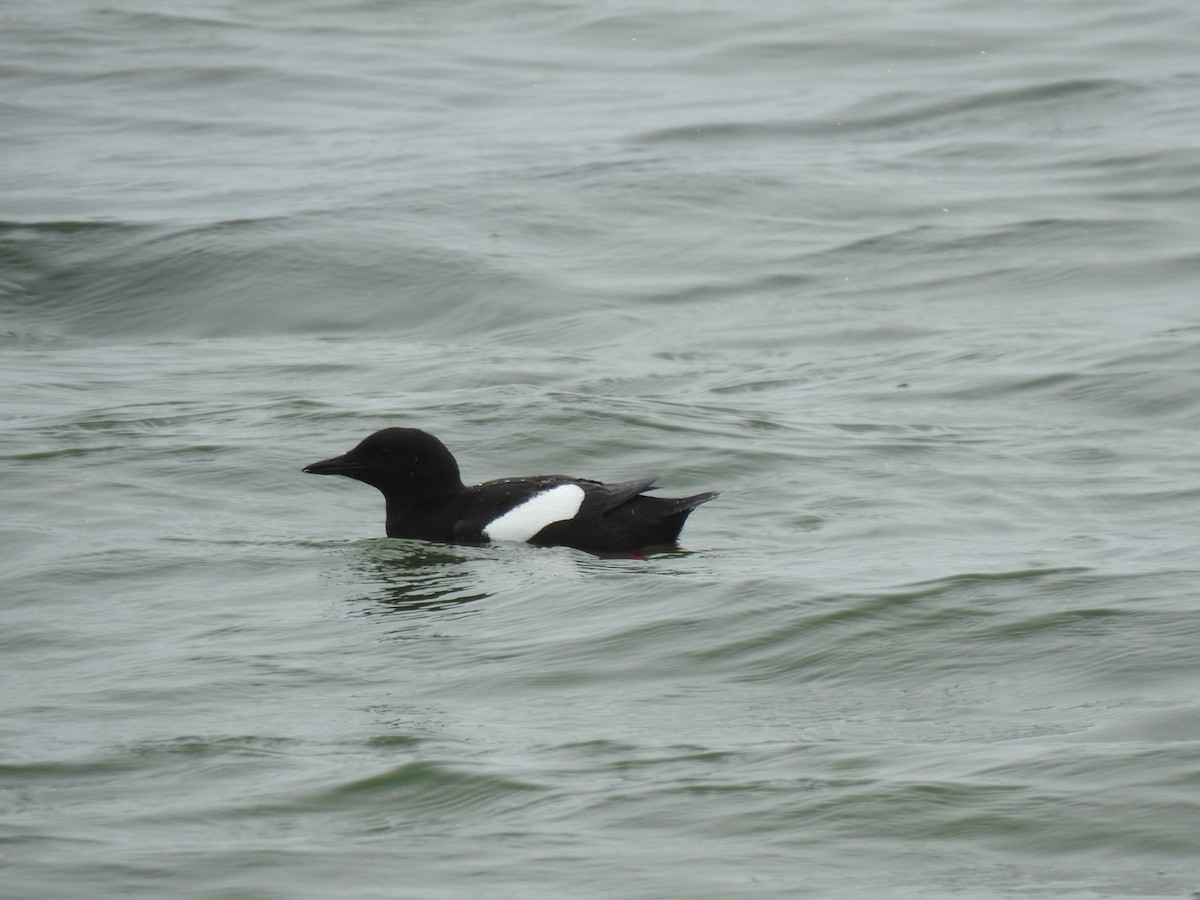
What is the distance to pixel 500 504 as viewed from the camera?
26.6 ft

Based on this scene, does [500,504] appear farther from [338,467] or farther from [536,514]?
[338,467]

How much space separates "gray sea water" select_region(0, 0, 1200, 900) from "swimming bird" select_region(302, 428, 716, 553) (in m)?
0.15

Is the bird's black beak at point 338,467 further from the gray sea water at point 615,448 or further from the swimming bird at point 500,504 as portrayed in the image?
the gray sea water at point 615,448

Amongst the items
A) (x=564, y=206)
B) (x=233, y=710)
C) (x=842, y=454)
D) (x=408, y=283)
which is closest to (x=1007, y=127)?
(x=564, y=206)

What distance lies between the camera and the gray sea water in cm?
480

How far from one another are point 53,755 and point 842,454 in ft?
16.3

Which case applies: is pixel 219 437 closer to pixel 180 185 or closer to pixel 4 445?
pixel 4 445

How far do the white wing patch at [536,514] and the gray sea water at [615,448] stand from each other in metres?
0.12

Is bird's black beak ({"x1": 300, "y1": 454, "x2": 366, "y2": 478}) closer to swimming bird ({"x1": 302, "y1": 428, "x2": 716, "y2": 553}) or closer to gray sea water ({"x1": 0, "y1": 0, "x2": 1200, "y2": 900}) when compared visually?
swimming bird ({"x1": 302, "y1": 428, "x2": 716, "y2": 553})

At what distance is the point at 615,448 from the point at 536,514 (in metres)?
1.76

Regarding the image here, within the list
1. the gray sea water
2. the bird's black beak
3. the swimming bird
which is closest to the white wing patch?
the swimming bird

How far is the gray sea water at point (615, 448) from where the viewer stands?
4801mm

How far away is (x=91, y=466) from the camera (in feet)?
30.4

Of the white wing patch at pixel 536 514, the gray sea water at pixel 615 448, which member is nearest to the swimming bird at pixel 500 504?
the white wing patch at pixel 536 514
